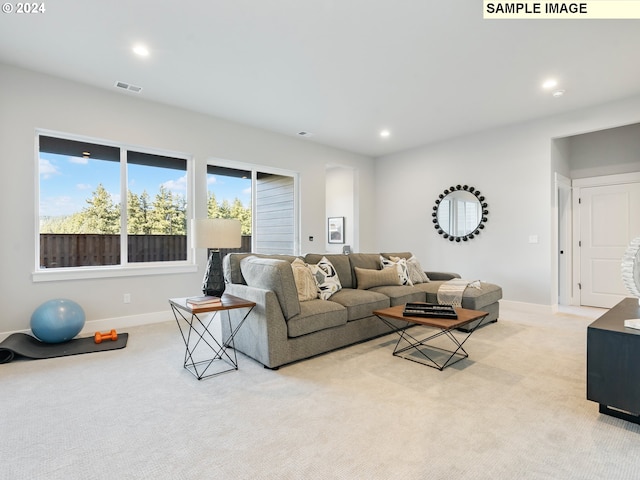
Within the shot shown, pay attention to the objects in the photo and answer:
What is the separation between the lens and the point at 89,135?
3914 millimetres

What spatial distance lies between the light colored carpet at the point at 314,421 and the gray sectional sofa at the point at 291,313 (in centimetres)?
16

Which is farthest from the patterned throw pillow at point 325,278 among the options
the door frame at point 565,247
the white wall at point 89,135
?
the door frame at point 565,247

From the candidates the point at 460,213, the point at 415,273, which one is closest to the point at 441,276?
the point at 415,273

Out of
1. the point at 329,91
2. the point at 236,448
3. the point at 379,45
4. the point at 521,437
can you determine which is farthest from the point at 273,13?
the point at 521,437

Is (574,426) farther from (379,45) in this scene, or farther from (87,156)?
(87,156)

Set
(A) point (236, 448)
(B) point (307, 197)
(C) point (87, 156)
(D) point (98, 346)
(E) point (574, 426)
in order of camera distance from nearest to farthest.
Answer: (A) point (236, 448) < (E) point (574, 426) < (D) point (98, 346) < (C) point (87, 156) < (B) point (307, 197)

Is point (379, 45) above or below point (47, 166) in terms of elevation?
above

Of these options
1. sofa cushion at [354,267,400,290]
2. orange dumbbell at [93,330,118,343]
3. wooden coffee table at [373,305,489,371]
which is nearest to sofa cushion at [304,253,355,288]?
sofa cushion at [354,267,400,290]

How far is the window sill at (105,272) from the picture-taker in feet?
12.0

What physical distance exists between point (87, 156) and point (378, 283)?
12.5ft

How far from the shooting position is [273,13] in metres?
2.66

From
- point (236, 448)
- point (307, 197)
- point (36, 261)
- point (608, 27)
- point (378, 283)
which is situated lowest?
point (236, 448)

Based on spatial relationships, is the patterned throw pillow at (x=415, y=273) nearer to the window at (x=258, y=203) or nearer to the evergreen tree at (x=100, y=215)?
the window at (x=258, y=203)

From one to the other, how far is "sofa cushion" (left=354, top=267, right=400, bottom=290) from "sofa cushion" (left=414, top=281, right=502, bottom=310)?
32cm
